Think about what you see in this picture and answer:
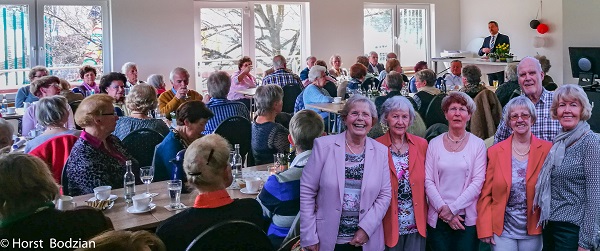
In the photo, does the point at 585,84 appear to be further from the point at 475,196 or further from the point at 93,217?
the point at 93,217

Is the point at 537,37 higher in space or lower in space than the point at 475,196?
higher

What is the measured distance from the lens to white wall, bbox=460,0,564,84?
37.6ft

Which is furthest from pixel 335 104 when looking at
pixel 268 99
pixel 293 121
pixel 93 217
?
pixel 93 217

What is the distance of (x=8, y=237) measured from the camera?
6.89ft

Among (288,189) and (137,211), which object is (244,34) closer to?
(137,211)

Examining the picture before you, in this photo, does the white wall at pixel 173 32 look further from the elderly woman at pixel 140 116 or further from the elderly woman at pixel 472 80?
the elderly woman at pixel 472 80

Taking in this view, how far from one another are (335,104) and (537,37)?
662 centimetres

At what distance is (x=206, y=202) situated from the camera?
95.2 inches

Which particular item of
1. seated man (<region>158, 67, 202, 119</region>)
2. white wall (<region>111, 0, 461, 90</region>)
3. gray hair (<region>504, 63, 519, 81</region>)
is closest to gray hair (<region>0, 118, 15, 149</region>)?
seated man (<region>158, 67, 202, 119</region>)

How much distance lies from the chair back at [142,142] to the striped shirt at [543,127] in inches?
99.1

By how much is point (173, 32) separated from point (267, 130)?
6174 millimetres

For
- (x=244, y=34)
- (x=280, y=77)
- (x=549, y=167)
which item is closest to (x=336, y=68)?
(x=244, y=34)

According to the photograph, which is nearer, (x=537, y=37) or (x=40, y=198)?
(x=40, y=198)

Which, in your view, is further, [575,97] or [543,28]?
[543,28]
